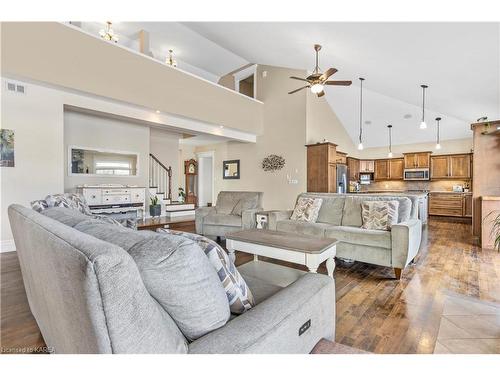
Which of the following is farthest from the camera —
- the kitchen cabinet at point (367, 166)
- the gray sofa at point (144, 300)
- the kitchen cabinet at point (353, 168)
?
the kitchen cabinet at point (367, 166)

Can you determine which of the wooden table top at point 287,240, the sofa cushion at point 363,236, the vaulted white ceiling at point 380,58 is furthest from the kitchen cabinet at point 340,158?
the wooden table top at point 287,240

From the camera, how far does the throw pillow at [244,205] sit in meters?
4.86

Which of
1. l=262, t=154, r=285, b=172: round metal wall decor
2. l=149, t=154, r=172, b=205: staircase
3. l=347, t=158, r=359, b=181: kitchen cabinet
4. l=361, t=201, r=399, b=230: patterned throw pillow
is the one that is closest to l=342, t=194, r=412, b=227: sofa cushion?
l=361, t=201, r=399, b=230: patterned throw pillow

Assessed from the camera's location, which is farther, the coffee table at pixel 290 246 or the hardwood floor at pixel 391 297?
the coffee table at pixel 290 246

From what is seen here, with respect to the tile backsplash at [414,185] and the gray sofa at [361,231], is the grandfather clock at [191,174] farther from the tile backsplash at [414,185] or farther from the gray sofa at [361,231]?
the gray sofa at [361,231]

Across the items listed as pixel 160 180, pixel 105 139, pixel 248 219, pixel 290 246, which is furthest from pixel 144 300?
pixel 160 180

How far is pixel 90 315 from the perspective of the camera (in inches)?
26.1

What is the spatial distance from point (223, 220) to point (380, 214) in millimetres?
2504

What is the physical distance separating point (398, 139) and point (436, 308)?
7269mm

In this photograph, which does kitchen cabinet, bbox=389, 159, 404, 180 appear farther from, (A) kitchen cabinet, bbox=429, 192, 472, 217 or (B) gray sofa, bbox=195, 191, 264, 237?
(B) gray sofa, bbox=195, 191, 264, 237

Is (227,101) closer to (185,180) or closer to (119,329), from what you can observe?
(185,180)

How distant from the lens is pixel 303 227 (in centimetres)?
362

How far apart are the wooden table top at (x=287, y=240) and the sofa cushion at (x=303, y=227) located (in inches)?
28.7

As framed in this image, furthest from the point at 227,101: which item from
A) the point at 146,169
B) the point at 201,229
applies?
the point at 201,229
